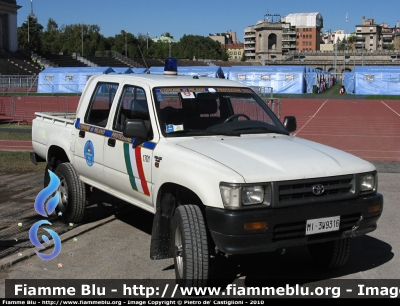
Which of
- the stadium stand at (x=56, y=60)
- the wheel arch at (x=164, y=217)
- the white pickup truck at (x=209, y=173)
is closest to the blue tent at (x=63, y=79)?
the stadium stand at (x=56, y=60)

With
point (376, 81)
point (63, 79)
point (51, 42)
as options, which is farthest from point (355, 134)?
point (51, 42)

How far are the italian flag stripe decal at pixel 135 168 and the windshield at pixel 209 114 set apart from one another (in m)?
0.41

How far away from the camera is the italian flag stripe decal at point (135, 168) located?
6148mm

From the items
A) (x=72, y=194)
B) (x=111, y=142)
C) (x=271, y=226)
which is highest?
(x=111, y=142)

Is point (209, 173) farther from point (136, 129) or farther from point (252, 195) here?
point (136, 129)

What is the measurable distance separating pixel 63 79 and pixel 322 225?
171 feet

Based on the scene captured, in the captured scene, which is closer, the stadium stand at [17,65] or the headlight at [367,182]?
the headlight at [367,182]

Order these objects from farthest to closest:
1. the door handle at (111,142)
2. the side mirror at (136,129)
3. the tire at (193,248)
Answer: the door handle at (111,142), the side mirror at (136,129), the tire at (193,248)

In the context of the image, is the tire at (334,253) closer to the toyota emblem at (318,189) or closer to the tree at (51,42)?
the toyota emblem at (318,189)

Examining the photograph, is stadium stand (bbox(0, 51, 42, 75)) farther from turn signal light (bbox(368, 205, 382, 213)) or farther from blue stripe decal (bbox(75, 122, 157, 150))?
turn signal light (bbox(368, 205, 382, 213))

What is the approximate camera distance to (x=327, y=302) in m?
5.26

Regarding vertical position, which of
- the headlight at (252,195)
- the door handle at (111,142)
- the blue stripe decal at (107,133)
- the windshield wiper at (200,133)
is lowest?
the headlight at (252,195)

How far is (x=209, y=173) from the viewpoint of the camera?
5.11 meters

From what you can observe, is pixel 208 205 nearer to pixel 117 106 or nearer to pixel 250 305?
pixel 250 305
